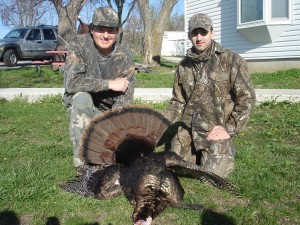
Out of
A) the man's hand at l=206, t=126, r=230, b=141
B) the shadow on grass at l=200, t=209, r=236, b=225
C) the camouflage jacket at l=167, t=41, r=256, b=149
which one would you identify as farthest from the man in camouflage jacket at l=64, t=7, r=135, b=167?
the shadow on grass at l=200, t=209, r=236, b=225

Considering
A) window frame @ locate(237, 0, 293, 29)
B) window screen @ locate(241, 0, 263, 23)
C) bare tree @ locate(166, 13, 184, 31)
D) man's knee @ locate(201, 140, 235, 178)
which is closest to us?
man's knee @ locate(201, 140, 235, 178)

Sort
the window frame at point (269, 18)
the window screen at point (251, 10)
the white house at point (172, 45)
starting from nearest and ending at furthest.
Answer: the window frame at point (269, 18), the window screen at point (251, 10), the white house at point (172, 45)

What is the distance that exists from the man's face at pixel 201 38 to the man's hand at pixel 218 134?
82 centimetres

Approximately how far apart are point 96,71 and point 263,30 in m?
9.73

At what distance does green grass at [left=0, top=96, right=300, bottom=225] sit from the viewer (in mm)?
3073

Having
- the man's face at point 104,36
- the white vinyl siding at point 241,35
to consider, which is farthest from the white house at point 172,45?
the man's face at point 104,36

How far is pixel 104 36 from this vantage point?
3945mm

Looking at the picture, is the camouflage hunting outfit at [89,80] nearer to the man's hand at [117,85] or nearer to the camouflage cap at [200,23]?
the man's hand at [117,85]

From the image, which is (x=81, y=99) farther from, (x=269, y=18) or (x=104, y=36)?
(x=269, y=18)

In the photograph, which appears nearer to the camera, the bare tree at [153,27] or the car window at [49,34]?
the bare tree at [153,27]

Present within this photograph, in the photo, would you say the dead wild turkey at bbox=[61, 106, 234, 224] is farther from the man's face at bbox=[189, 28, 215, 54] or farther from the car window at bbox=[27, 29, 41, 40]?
the car window at bbox=[27, 29, 41, 40]

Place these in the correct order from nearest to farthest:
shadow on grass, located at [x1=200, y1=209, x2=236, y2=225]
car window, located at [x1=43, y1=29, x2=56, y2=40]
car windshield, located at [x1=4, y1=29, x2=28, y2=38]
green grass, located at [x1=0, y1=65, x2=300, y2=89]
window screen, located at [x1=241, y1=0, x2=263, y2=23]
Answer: shadow on grass, located at [x1=200, y1=209, x2=236, y2=225] < green grass, located at [x1=0, y1=65, x2=300, y2=89] < window screen, located at [x1=241, y1=0, x2=263, y2=23] < car windshield, located at [x1=4, y1=29, x2=28, y2=38] < car window, located at [x1=43, y1=29, x2=56, y2=40]

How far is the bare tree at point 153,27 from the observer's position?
1706cm

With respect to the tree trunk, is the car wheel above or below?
below
